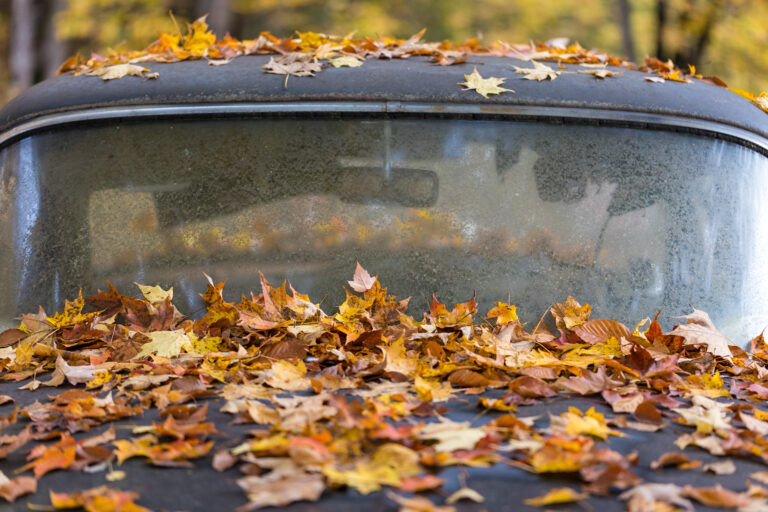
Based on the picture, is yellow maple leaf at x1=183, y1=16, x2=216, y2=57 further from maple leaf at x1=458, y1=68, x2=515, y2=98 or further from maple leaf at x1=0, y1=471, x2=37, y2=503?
maple leaf at x1=0, y1=471, x2=37, y2=503

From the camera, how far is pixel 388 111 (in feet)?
10.4

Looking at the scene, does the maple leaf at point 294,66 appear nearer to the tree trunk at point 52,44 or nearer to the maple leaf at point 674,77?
the maple leaf at point 674,77

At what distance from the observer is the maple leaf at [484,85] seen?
3156 millimetres

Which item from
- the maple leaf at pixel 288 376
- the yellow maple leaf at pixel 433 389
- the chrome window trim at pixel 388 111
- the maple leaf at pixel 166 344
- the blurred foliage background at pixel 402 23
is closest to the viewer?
the yellow maple leaf at pixel 433 389

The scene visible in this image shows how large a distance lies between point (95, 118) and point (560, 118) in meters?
2.06

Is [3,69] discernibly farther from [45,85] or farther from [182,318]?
[182,318]

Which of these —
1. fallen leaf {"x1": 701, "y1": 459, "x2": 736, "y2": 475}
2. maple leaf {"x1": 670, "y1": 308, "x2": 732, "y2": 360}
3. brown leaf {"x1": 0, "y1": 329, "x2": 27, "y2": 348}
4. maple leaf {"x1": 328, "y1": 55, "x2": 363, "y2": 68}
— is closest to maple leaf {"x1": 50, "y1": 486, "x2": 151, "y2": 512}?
fallen leaf {"x1": 701, "y1": 459, "x2": 736, "y2": 475}

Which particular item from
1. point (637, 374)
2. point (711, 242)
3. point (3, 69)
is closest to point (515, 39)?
point (3, 69)

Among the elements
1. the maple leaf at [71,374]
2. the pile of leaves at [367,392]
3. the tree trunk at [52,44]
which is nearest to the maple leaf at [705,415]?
the pile of leaves at [367,392]

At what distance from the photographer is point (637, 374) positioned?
253cm

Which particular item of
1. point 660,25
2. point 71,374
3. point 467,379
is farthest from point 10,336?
point 660,25

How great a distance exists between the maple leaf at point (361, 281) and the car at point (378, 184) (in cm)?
10

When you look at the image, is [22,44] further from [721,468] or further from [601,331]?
[721,468]

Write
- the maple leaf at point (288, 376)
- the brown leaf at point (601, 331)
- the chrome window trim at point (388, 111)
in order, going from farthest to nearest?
the chrome window trim at point (388, 111) < the brown leaf at point (601, 331) < the maple leaf at point (288, 376)
